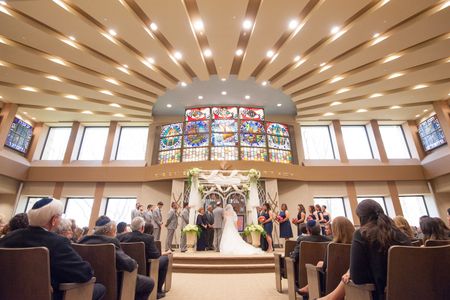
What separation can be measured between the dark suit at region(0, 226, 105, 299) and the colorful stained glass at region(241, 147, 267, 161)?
8.69 meters

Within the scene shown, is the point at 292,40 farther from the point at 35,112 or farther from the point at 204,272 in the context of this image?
the point at 35,112

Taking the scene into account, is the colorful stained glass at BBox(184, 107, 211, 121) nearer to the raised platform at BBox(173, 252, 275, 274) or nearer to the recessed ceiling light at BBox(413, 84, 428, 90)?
the raised platform at BBox(173, 252, 275, 274)

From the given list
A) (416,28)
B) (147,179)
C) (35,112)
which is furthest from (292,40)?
(35,112)

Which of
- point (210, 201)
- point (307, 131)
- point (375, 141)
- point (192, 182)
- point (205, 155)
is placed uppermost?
point (307, 131)

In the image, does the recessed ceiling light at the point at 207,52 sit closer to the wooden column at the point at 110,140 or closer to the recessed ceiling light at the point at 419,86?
the wooden column at the point at 110,140

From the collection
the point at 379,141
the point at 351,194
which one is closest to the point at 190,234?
the point at 351,194

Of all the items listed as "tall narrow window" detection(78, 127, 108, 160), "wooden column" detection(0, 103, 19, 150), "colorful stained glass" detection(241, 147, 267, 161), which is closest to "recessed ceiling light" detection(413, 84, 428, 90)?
"colorful stained glass" detection(241, 147, 267, 161)

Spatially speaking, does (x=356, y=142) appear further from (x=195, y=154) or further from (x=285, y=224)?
(x=195, y=154)

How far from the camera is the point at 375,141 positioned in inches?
435

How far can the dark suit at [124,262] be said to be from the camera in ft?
6.43

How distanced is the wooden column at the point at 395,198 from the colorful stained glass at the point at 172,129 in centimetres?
1022

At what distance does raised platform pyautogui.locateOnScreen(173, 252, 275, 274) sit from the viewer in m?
5.01

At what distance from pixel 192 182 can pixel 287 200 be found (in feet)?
16.0

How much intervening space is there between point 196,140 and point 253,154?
108 inches
